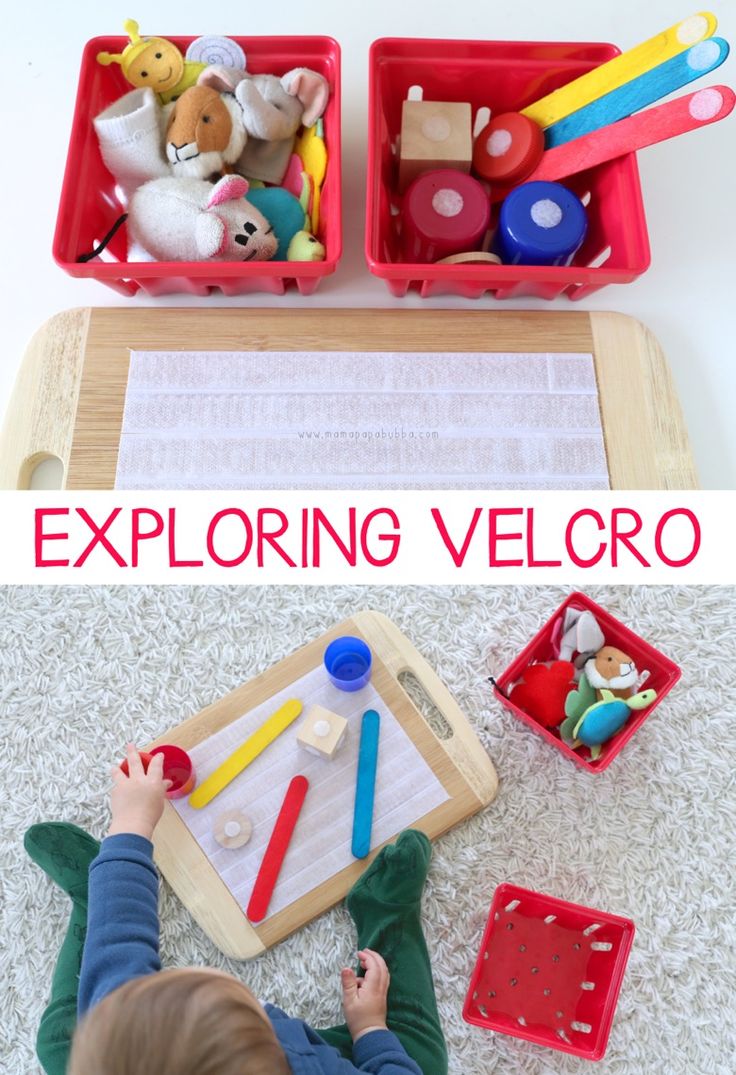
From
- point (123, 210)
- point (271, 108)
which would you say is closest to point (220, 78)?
point (271, 108)

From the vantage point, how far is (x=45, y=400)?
852 mm

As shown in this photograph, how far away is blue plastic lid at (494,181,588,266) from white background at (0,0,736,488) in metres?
0.05

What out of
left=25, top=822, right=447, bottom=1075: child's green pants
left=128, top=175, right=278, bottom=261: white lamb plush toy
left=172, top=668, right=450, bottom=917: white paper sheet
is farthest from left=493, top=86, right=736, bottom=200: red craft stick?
left=25, top=822, right=447, bottom=1075: child's green pants

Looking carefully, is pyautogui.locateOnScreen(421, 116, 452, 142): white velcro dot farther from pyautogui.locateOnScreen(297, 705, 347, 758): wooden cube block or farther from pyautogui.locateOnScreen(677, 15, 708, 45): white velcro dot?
pyautogui.locateOnScreen(297, 705, 347, 758): wooden cube block

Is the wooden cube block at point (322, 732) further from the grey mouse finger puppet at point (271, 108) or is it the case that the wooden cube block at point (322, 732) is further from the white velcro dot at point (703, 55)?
the white velcro dot at point (703, 55)

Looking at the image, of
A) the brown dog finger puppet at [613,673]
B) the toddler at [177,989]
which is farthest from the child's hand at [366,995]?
the brown dog finger puppet at [613,673]

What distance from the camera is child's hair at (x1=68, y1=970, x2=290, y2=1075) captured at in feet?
1.88

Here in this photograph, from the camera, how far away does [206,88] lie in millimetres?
859

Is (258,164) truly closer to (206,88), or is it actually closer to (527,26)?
(206,88)

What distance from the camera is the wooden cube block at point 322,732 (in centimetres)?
88

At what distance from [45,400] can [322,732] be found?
1.37 ft

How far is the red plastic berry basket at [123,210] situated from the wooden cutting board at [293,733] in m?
0.36

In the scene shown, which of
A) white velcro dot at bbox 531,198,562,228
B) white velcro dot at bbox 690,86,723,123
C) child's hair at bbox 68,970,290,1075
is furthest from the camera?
white velcro dot at bbox 531,198,562,228

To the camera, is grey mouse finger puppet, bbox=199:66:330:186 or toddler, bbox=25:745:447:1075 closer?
toddler, bbox=25:745:447:1075
